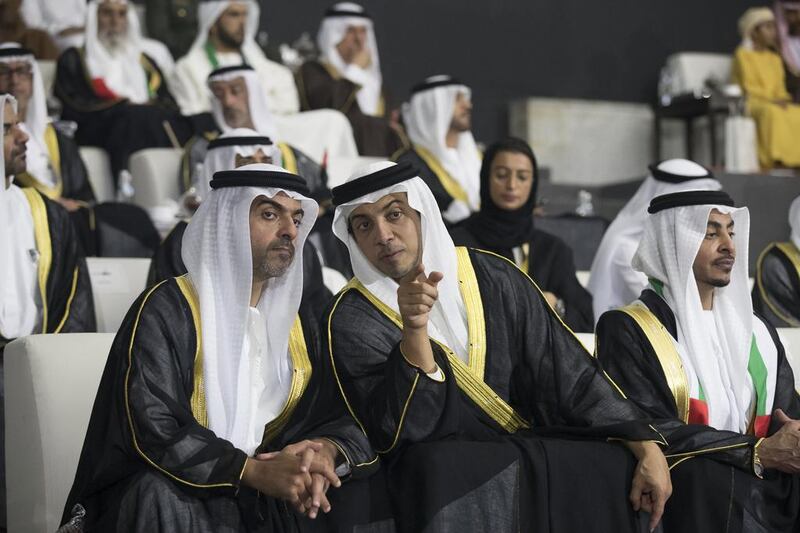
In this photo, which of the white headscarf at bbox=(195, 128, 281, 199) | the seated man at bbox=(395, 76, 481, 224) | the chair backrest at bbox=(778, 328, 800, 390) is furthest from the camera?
the seated man at bbox=(395, 76, 481, 224)

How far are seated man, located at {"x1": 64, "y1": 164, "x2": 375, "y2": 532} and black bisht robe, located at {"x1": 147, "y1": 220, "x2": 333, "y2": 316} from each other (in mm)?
1233

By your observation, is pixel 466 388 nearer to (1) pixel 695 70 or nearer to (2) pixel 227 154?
(2) pixel 227 154

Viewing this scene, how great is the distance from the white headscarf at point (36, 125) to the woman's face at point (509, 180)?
7.33 feet

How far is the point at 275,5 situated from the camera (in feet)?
31.3

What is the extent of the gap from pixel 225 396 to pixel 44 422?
21.6 inches

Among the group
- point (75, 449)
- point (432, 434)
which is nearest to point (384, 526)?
point (432, 434)

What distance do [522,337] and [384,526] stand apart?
2.42 feet

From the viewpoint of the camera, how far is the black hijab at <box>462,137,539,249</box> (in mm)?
5859

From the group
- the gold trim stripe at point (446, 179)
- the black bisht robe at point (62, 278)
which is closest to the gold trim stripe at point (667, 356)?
the black bisht robe at point (62, 278)

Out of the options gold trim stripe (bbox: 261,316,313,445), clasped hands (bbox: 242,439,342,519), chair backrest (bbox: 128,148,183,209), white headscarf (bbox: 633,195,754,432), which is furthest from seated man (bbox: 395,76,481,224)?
clasped hands (bbox: 242,439,342,519)

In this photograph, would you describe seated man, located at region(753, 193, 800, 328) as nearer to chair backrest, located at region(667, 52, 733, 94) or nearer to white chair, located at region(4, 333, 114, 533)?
white chair, located at region(4, 333, 114, 533)

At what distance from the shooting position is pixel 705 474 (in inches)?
144

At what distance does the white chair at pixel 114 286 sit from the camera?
515 cm

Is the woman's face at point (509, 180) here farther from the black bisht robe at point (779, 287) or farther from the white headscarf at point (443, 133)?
the white headscarf at point (443, 133)
